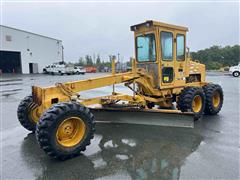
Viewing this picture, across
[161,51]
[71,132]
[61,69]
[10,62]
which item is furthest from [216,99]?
[10,62]

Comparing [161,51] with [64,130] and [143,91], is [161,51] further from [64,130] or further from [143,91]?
[64,130]

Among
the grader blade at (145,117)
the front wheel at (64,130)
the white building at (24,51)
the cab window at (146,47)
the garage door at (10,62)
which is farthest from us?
the garage door at (10,62)

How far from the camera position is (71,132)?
4.67 m

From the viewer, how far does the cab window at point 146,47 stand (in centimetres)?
661

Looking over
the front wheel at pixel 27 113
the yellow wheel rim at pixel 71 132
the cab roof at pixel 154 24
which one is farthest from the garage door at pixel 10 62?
the yellow wheel rim at pixel 71 132

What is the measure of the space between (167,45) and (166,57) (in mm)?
354

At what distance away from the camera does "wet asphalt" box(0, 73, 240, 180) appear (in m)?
3.79

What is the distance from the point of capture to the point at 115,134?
5.84 meters

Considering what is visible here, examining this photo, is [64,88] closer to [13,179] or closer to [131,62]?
[13,179]

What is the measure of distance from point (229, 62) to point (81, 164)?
213 ft

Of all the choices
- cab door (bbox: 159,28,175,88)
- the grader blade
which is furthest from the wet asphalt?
cab door (bbox: 159,28,175,88)

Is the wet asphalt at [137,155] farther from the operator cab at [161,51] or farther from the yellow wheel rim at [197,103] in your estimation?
the operator cab at [161,51]

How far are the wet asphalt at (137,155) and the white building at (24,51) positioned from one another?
3915cm

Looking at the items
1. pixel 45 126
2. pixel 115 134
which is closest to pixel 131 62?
pixel 115 134
